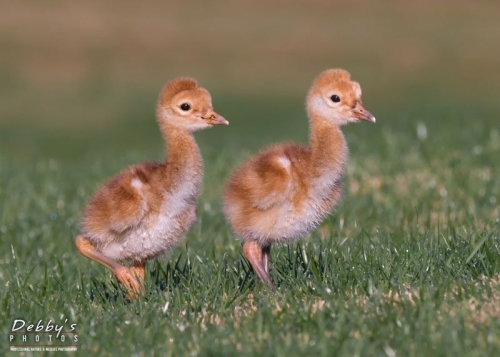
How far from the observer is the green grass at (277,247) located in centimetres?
559

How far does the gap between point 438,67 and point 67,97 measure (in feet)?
36.4

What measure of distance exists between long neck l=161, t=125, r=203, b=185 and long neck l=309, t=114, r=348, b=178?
78cm

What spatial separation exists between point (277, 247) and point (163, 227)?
182 cm

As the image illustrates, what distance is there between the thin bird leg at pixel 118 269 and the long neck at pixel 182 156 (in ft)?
2.27

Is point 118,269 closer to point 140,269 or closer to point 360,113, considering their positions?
point 140,269

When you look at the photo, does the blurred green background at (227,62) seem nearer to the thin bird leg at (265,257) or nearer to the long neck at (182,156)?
the thin bird leg at (265,257)

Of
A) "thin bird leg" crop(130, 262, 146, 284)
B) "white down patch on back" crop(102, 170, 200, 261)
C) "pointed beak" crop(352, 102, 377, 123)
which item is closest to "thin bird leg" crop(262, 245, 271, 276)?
"white down patch on back" crop(102, 170, 200, 261)

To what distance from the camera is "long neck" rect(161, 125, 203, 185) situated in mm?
6875

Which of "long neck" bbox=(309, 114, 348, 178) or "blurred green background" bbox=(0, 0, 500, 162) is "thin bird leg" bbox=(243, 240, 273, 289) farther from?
"blurred green background" bbox=(0, 0, 500, 162)

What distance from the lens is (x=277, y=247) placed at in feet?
27.5

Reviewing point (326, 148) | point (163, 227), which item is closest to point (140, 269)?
point (163, 227)

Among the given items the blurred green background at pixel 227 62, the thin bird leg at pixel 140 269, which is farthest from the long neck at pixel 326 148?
the blurred green background at pixel 227 62

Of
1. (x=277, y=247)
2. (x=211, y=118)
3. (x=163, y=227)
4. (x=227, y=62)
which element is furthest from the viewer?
(x=227, y=62)

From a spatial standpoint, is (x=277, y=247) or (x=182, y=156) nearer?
(x=182, y=156)
